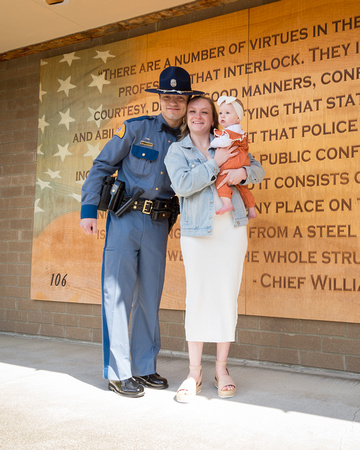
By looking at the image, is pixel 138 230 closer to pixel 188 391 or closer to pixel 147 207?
pixel 147 207

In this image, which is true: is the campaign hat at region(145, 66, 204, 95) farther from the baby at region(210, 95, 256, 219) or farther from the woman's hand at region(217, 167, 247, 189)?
the woman's hand at region(217, 167, 247, 189)

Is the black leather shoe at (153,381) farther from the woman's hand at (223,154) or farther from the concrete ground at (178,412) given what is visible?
the woman's hand at (223,154)

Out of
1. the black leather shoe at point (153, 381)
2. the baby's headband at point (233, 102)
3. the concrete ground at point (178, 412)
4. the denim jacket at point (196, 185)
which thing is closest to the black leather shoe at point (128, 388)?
the concrete ground at point (178, 412)

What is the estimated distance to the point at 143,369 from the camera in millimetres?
2799

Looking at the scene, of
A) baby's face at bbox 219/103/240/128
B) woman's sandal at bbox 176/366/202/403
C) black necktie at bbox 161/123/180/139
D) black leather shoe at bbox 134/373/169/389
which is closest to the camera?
woman's sandal at bbox 176/366/202/403

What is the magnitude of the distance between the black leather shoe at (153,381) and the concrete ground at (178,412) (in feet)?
0.18

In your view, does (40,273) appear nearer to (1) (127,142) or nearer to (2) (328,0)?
(1) (127,142)

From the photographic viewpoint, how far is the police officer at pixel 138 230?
2.75m

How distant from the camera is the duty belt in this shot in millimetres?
2766

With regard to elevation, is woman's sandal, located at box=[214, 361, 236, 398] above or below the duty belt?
below

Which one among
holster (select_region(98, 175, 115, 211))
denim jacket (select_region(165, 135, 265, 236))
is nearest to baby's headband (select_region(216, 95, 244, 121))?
denim jacket (select_region(165, 135, 265, 236))

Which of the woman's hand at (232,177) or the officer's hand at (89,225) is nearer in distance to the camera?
the woman's hand at (232,177)

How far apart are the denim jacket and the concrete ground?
0.85 meters

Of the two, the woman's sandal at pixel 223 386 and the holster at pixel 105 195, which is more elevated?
the holster at pixel 105 195
